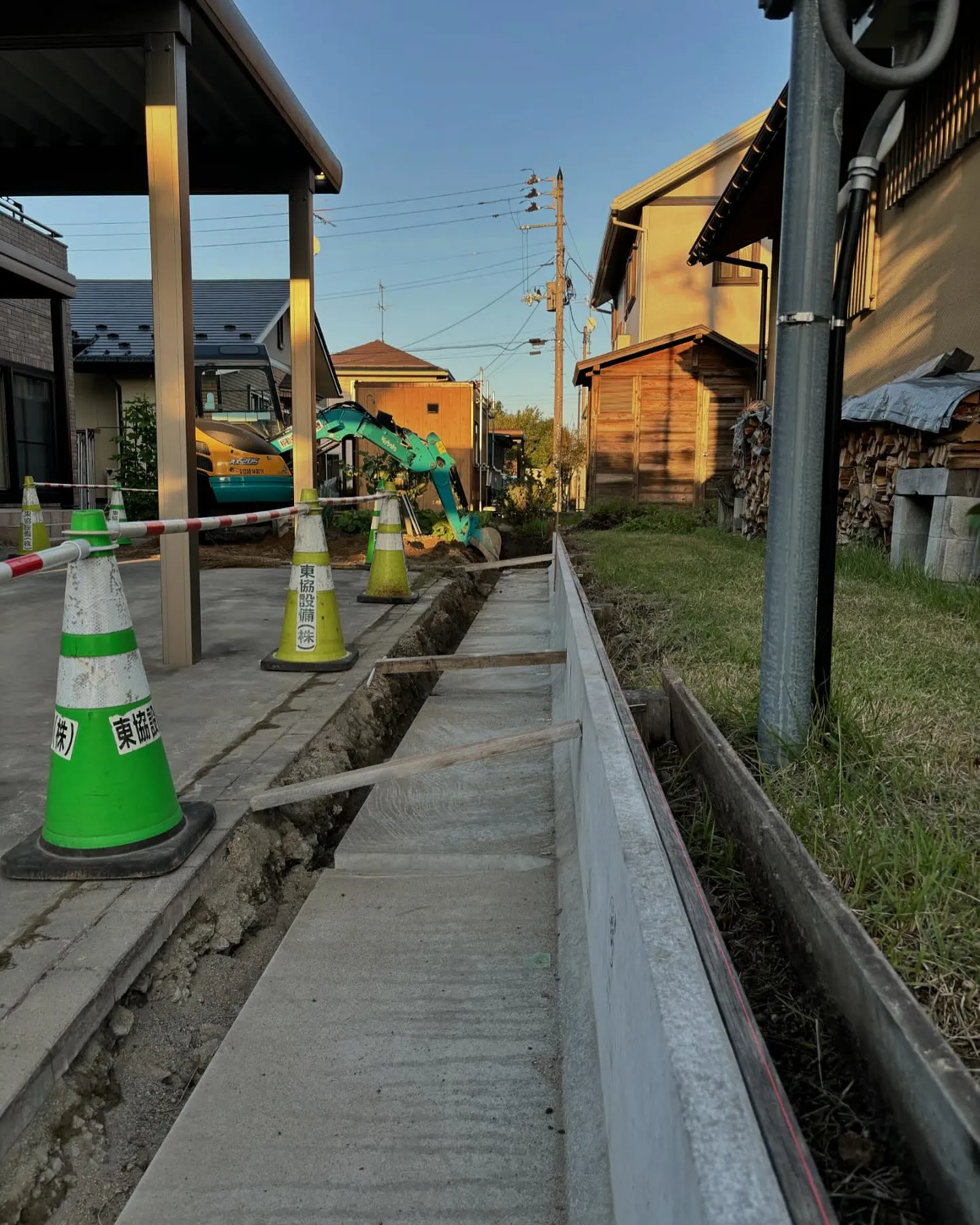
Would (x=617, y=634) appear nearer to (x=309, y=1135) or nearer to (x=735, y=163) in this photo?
(x=309, y=1135)

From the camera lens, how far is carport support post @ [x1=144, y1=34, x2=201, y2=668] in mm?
4855

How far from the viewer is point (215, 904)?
2656mm

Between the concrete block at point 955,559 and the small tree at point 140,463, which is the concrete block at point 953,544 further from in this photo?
the small tree at point 140,463

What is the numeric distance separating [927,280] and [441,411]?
2054 cm

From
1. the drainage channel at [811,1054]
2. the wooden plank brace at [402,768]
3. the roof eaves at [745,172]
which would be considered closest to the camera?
the drainage channel at [811,1054]

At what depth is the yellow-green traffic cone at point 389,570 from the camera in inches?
306

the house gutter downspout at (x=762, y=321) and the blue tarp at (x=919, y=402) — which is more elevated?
the house gutter downspout at (x=762, y=321)

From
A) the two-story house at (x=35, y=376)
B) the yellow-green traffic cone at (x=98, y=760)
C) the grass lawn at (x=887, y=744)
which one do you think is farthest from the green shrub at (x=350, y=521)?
the yellow-green traffic cone at (x=98, y=760)

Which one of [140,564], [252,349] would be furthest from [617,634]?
[252,349]

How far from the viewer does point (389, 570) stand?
25.9ft

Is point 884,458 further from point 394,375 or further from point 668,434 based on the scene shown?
point 394,375

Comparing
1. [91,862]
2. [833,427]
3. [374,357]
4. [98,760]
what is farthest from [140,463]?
[374,357]

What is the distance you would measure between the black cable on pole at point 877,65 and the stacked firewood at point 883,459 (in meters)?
4.52

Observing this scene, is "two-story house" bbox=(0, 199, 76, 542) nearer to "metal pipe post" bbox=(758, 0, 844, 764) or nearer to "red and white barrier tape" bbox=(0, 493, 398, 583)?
"red and white barrier tape" bbox=(0, 493, 398, 583)
